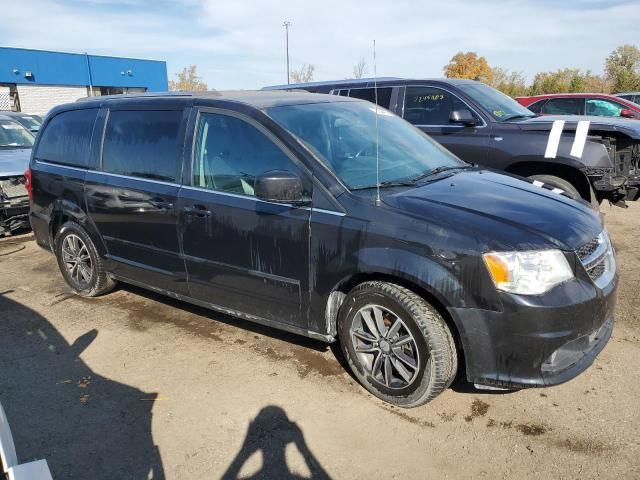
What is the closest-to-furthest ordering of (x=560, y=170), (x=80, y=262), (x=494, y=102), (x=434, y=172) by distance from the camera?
(x=434, y=172), (x=80, y=262), (x=560, y=170), (x=494, y=102)

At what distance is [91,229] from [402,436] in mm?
3277

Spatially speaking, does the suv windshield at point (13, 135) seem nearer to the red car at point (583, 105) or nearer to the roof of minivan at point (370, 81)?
the roof of minivan at point (370, 81)

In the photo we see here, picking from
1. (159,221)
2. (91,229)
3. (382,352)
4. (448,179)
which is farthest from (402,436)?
(91,229)

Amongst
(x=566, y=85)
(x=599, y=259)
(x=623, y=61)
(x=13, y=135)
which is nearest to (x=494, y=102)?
(x=599, y=259)

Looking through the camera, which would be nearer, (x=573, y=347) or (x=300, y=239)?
(x=573, y=347)

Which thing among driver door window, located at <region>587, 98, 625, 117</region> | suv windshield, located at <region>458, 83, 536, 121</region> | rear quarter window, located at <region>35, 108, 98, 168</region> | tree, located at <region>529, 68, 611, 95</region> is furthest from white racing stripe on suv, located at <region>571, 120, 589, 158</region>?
tree, located at <region>529, 68, 611, 95</region>

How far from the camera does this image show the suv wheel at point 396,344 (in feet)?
9.53

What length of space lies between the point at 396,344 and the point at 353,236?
0.68 meters

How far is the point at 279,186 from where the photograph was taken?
3.09 metres

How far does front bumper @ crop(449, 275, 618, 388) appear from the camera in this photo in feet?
8.75

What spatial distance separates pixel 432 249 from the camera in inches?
111

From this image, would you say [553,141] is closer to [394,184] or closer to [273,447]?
[394,184]

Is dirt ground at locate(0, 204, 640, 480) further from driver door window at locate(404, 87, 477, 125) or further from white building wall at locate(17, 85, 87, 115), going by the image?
white building wall at locate(17, 85, 87, 115)

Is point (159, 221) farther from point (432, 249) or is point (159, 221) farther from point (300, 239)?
point (432, 249)
